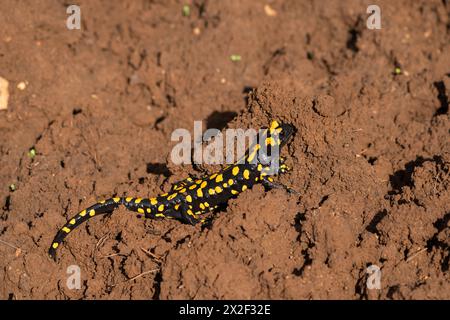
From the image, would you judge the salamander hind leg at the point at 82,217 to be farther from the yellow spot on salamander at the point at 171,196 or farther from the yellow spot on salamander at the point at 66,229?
the yellow spot on salamander at the point at 171,196

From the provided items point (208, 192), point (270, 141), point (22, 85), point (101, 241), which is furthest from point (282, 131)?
point (22, 85)

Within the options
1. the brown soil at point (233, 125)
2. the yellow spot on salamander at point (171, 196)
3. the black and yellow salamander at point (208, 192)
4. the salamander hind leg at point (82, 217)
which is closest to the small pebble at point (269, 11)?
the brown soil at point (233, 125)

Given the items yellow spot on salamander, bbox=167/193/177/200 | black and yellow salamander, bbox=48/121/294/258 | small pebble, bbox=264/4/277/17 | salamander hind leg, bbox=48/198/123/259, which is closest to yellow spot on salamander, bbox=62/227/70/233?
salamander hind leg, bbox=48/198/123/259

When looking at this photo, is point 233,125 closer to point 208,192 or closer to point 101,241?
point 208,192

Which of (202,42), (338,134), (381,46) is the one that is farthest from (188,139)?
(381,46)

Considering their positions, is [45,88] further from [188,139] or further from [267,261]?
[267,261]

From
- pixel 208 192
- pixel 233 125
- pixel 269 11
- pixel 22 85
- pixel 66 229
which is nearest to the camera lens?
pixel 66 229

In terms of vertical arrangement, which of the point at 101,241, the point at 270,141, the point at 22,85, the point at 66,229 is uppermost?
the point at 22,85
